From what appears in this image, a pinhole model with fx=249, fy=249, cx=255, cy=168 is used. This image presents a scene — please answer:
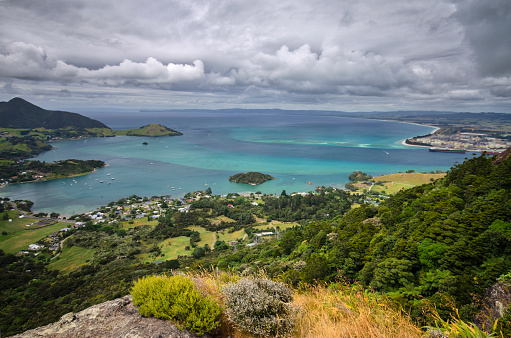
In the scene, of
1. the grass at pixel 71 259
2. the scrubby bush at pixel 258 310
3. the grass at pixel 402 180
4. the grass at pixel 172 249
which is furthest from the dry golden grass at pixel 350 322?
the grass at pixel 402 180

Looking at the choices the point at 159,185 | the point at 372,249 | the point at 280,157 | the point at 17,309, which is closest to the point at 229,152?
the point at 280,157

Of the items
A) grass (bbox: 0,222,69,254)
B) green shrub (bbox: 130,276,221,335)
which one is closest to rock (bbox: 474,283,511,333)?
green shrub (bbox: 130,276,221,335)

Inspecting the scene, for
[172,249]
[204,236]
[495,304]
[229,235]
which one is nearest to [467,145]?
[229,235]

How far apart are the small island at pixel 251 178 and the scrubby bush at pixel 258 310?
6428 centimetres

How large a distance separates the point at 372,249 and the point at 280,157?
89220 mm

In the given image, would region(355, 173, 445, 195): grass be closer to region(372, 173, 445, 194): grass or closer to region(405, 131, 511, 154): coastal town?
region(372, 173, 445, 194): grass

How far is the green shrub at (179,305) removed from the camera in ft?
13.4

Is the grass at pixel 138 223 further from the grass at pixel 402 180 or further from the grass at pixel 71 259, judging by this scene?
the grass at pixel 402 180

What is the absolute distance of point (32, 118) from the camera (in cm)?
17575

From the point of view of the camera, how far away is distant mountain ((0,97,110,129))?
165750 mm

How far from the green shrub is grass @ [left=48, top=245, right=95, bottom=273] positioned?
35095mm

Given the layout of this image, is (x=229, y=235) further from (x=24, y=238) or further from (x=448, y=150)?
Result: (x=448, y=150)

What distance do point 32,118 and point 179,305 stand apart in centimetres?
23499

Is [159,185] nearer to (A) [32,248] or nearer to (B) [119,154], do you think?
(A) [32,248]
